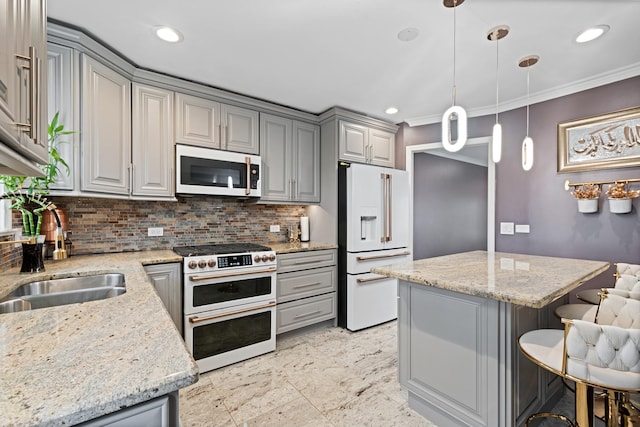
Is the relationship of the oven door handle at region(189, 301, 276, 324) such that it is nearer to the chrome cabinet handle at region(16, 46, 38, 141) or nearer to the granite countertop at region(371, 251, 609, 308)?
the granite countertop at region(371, 251, 609, 308)

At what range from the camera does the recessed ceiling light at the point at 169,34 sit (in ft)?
6.28

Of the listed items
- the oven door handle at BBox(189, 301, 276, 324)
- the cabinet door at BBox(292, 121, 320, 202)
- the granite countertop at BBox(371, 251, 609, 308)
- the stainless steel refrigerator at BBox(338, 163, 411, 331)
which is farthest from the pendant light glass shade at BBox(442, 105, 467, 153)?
the oven door handle at BBox(189, 301, 276, 324)

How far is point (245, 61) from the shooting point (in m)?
2.33

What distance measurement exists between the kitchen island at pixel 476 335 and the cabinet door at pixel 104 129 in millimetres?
2072

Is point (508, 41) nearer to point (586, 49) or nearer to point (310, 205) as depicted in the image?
point (586, 49)

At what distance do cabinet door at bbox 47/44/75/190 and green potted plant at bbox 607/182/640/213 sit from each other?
4168mm

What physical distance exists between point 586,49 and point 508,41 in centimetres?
67

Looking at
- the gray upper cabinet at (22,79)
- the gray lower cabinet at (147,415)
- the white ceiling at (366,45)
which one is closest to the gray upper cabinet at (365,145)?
the white ceiling at (366,45)

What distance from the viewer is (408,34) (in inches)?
77.2

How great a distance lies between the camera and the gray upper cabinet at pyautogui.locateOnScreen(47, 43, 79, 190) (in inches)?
74.0

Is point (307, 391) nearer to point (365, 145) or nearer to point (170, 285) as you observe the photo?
point (170, 285)

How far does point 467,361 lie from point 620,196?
214 centimetres

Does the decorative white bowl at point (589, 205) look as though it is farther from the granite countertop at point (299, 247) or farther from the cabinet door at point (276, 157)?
the cabinet door at point (276, 157)

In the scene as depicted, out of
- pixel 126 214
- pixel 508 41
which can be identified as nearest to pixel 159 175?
pixel 126 214
